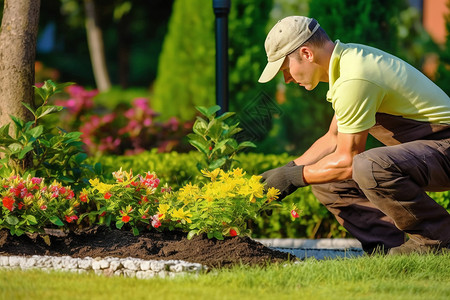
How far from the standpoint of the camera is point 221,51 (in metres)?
4.88

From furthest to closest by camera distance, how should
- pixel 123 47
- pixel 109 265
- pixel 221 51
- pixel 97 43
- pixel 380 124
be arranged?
1. pixel 123 47
2. pixel 97 43
3. pixel 221 51
4. pixel 380 124
5. pixel 109 265

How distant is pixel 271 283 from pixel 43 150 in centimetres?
177

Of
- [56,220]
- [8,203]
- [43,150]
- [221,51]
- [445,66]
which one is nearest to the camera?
[8,203]

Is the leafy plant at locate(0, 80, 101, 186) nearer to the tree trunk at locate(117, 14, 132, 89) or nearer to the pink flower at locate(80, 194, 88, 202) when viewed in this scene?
the pink flower at locate(80, 194, 88, 202)

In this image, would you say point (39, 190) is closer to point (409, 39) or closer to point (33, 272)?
point (33, 272)

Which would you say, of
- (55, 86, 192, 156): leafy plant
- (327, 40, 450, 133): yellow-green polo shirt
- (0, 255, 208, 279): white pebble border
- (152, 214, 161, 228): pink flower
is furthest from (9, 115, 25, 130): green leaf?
(55, 86, 192, 156): leafy plant

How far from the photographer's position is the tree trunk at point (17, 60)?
4.22 meters

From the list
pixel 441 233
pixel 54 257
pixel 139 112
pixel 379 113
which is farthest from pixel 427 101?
pixel 139 112

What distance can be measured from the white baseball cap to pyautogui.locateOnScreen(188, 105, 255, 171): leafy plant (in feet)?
1.50

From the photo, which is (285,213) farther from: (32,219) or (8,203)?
(8,203)

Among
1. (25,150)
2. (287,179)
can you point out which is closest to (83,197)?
(25,150)

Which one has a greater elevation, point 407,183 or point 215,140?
point 215,140

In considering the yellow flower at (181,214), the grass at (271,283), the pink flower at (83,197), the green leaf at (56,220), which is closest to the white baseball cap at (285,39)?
the yellow flower at (181,214)

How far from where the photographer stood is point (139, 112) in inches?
316
